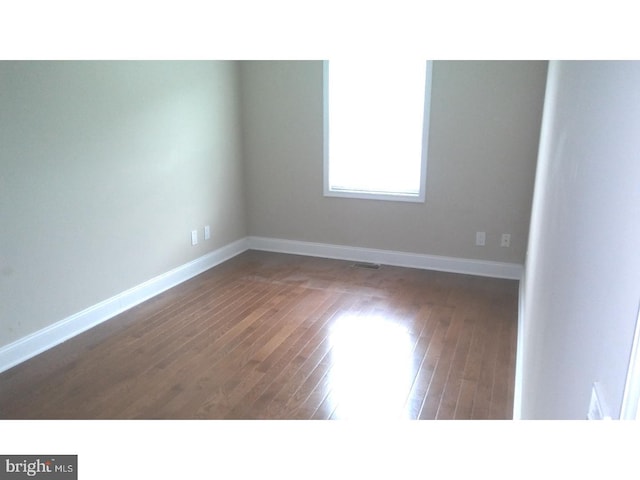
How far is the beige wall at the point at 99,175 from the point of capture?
285 cm

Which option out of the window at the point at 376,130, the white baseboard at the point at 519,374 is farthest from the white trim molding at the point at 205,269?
the white baseboard at the point at 519,374

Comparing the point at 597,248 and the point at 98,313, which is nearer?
the point at 597,248

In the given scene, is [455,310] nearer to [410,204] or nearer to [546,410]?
[410,204]

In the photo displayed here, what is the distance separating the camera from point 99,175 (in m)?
3.36

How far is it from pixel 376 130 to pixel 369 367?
7.97 feet

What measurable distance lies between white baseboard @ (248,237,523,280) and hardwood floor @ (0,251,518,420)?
0.14m

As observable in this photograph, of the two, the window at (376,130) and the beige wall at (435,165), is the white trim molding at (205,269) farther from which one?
the window at (376,130)

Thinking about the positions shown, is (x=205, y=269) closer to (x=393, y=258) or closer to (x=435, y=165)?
Answer: (x=393, y=258)

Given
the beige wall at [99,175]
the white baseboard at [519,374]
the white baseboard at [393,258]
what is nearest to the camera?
the white baseboard at [519,374]

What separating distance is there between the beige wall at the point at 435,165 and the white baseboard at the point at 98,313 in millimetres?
916

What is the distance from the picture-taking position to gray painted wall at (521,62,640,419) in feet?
1.95

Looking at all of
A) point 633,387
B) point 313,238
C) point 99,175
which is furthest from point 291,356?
point 633,387
